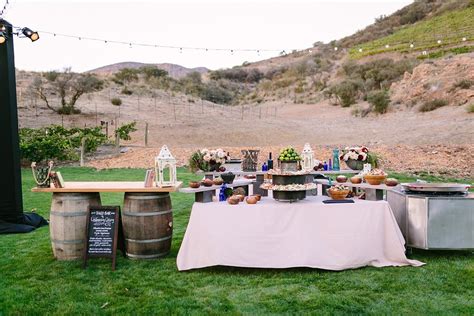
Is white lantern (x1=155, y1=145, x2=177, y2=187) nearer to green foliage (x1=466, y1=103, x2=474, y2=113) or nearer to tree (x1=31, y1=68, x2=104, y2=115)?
green foliage (x1=466, y1=103, x2=474, y2=113)

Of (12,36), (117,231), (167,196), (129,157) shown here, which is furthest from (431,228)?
(129,157)

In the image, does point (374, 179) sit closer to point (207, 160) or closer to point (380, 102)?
point (207, 160)

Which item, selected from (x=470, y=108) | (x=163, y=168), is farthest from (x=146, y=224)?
(x=470, y=108)

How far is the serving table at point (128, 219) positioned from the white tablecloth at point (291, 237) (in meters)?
0.43

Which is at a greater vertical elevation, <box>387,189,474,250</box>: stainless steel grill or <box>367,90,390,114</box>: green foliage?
<box>367,90,390,114</box>: green foliage

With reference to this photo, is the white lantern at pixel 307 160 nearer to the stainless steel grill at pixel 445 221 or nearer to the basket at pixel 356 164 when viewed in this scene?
the basket at pixel 356 164

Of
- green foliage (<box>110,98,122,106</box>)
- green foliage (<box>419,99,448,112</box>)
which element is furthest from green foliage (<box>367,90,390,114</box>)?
green foliage (<box>110,98,122,106</box>)

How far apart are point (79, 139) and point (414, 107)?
1667 cm

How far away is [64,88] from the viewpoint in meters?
29.5

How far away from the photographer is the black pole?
7352 millimetres

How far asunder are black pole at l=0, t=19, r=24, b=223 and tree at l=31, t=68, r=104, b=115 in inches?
814

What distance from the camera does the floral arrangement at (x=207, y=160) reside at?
655 cm

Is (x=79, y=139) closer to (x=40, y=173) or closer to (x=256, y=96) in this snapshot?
(x=40, y=173)

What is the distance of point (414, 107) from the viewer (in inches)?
1067
